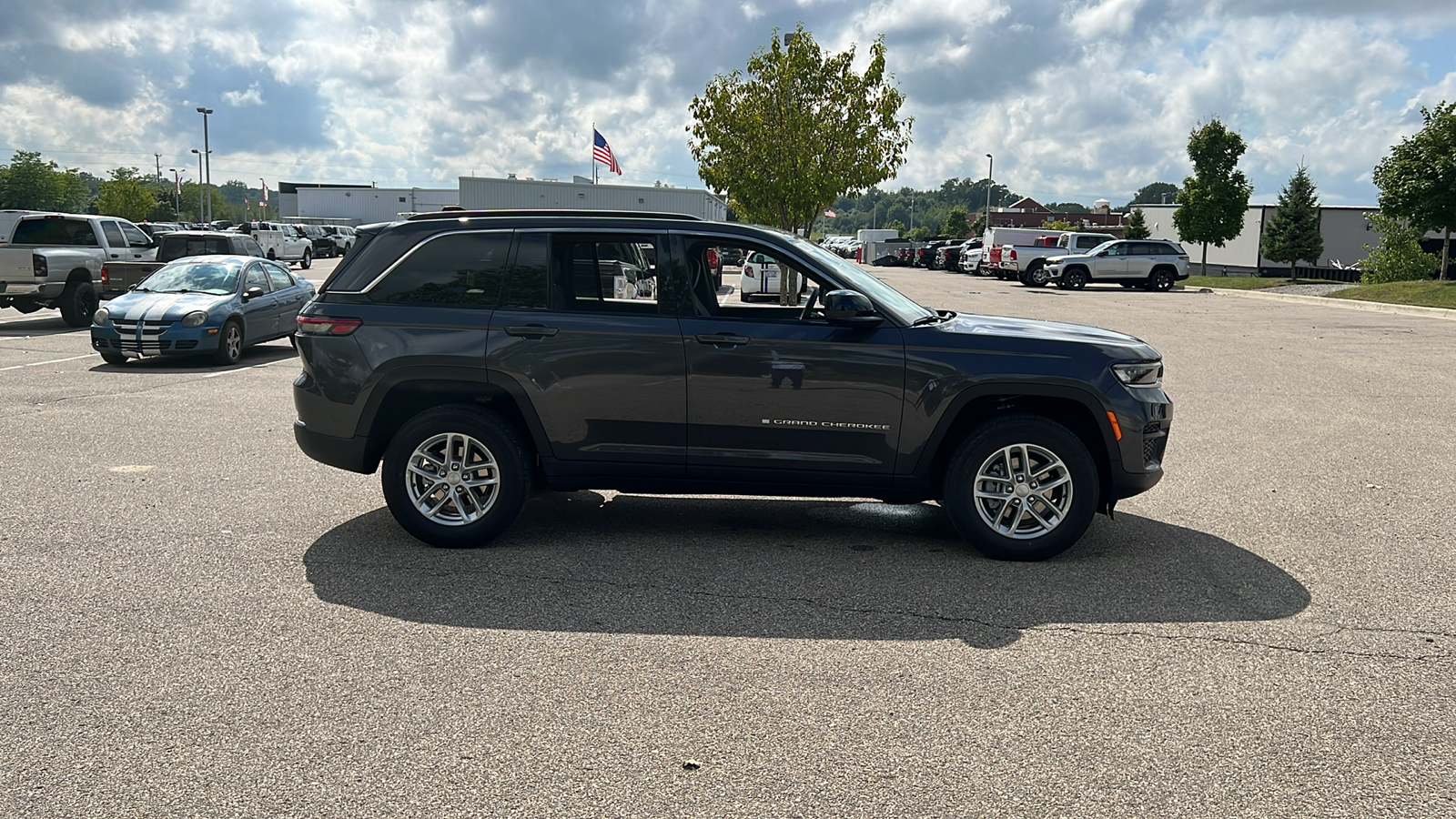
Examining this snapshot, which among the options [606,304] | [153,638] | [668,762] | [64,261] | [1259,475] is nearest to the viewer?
[668,762]

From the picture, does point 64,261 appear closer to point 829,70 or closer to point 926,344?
point 829,70

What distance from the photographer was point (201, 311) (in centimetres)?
1455

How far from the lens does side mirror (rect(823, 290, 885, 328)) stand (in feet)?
19.4

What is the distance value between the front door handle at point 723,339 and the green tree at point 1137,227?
6073cm

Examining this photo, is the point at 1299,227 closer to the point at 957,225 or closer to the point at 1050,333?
the point at 1050,333

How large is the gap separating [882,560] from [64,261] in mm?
18581

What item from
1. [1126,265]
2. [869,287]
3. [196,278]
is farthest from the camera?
[1126,265]

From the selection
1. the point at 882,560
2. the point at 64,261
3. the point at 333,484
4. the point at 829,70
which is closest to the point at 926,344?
the point at 882,560

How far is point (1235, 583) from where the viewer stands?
5793mm

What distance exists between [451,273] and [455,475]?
1109 millimetres

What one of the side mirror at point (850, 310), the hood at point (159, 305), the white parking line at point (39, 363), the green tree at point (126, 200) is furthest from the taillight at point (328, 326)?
the green tree at point (126, 200)

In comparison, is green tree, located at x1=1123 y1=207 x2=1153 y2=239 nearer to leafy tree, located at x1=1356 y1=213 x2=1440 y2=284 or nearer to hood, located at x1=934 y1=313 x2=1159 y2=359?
leafy tree, located at x1=1356 y1=213 x2=1440 y2=284

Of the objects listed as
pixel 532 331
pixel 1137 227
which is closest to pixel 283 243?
pixel 1137 227

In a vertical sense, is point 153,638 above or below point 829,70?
below
